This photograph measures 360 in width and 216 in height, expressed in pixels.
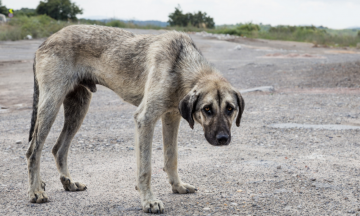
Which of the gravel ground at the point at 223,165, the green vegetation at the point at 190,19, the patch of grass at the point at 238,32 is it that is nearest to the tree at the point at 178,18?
the green vegetation at the point at 190,19

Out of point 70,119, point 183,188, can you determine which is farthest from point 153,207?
point 70,119

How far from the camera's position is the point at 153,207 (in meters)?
4.10

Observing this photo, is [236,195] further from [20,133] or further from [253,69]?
[253,69]

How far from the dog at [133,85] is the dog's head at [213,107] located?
11 mm

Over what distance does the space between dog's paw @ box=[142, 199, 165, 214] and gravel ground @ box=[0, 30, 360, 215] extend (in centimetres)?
Answer: 9

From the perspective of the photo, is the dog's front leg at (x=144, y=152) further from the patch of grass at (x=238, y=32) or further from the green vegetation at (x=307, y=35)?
the green vegetation at (x=307, y=35)

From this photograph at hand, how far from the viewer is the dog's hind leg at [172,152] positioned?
187 inches

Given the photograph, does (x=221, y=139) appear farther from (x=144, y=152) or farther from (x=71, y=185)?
(x=71, y=185)

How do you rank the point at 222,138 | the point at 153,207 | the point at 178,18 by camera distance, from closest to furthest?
the point at 222,138, the point at 153,207, the point at 178,18

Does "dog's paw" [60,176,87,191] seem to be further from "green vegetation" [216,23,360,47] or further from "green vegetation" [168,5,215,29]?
"green vegetation" [168,5,215,29]

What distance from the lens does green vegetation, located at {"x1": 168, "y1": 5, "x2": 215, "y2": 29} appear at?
2355 inches

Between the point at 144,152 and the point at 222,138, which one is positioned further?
the point at 144,152

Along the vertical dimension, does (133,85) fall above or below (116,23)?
below

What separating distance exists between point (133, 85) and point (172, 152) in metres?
0.93
